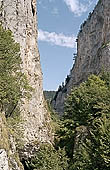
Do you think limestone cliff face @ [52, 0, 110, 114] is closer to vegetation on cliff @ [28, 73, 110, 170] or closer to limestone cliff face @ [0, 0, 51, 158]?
vegetation on cliff @ [28, 73, 110, 170]

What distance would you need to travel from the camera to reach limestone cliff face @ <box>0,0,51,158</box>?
33.1 metres

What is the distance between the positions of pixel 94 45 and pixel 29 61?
1572 inches

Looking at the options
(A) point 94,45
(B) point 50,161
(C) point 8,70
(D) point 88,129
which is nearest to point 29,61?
(C) point 8,70

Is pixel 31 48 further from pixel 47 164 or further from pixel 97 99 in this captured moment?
pixel 47 164

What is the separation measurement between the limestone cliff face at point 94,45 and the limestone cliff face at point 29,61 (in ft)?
87.8

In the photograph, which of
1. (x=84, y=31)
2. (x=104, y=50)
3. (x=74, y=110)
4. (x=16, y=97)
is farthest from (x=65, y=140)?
(x=84, y=31)

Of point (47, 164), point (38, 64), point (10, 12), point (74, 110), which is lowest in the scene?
point (47, 164)

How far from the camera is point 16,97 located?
86.8ft

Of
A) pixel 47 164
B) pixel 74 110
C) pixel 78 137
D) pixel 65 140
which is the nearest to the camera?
pixel 47 164

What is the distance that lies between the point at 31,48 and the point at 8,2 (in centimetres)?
608

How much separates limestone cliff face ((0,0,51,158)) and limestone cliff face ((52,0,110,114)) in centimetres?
2677

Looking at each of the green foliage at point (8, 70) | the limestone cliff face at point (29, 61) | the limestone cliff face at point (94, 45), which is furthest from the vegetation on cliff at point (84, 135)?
the limestone cliff face at point (94, 45)

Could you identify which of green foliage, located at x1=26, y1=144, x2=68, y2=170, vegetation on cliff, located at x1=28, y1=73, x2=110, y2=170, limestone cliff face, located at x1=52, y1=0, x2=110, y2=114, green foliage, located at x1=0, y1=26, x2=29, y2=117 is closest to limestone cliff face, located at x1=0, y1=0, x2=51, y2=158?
vegetation on cliff, located at x1=28, y1=73, x2=110, y2=170

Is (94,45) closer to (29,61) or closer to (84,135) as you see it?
(29,61)
